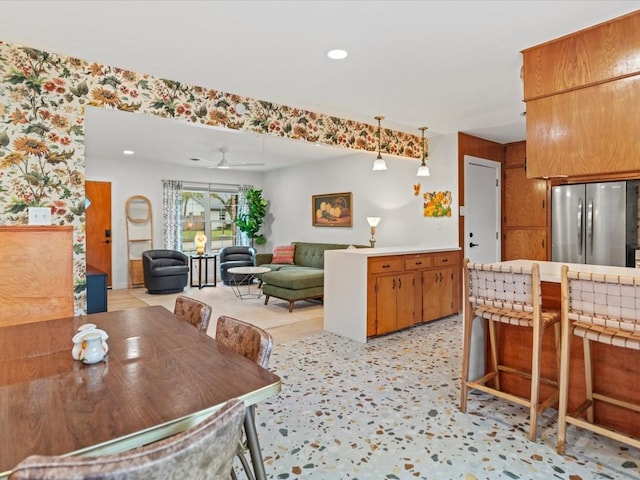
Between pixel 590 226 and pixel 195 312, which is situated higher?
pixel 590 226

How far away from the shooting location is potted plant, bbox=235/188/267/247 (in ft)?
27.5

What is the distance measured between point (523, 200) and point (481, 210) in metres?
0.75

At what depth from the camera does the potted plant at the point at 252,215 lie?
838 cm

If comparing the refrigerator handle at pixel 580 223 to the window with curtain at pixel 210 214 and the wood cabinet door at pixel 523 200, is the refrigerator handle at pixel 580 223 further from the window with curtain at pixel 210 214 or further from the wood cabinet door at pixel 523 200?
the window with curtain at pixel 210 214

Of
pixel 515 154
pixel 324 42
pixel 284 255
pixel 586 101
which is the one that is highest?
pixel 324 42

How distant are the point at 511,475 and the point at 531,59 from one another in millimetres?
2624

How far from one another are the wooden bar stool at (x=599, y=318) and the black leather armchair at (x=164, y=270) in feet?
20.2

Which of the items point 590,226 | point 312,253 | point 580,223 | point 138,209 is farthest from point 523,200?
point 138,209

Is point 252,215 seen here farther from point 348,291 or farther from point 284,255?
point 348,291

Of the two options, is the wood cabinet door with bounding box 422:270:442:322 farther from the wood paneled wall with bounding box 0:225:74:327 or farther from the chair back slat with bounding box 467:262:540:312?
the wood paneled wall with bounding box 0:225:74:327

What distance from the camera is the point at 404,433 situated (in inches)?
88.7

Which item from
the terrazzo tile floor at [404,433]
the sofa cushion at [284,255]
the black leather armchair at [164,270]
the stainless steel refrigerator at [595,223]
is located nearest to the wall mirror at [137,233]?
the black leather armchair at [164,270]

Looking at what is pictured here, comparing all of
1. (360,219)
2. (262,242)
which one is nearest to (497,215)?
(360,219)

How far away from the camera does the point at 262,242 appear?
8852 millimetres
